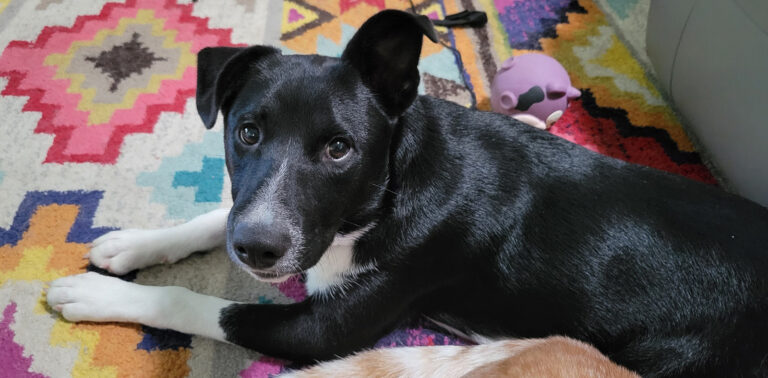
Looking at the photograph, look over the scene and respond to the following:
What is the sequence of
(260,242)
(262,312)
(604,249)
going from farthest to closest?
(262,312), (604,249), (260,242)

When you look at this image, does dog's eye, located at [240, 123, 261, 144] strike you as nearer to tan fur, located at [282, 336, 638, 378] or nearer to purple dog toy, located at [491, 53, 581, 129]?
tan fur, located at [282, 336, 638, 378]

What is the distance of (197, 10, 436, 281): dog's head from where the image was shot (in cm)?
145

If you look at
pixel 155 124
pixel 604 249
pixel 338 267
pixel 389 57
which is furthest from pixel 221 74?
pixel 604 249

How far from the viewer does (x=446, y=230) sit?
175 centimetres

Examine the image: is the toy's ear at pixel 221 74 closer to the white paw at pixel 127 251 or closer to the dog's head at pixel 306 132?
the dog's head at pixel 306 132

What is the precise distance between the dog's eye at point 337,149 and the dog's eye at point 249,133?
20cm

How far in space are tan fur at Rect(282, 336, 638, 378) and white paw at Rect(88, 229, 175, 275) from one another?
67 cm

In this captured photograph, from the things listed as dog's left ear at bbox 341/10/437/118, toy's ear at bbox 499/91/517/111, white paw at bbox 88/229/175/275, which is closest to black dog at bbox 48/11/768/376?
dog's left ear at bbox 341/10/437/118

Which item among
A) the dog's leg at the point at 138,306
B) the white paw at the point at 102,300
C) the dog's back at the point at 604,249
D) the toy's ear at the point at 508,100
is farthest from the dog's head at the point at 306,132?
the toy's ear at the point at 508,100

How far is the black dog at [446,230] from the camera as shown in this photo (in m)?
1.54

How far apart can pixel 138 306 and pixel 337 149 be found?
869 mm

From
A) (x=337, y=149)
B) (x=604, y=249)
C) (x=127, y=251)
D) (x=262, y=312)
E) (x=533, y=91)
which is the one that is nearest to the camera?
(x=337, y=149)

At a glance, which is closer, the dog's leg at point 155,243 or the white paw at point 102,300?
the white paw at point 102,300

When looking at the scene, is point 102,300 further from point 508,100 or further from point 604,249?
point 508,100
